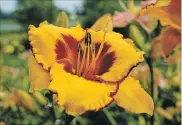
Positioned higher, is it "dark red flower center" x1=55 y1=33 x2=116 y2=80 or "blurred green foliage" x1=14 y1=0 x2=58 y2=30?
"dark red flower center" x1=55 y1=33 x2=116 y2=80

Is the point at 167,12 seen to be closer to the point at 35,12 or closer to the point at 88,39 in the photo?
the point at 88,39

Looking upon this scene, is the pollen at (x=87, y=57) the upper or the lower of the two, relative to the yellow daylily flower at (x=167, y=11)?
lower

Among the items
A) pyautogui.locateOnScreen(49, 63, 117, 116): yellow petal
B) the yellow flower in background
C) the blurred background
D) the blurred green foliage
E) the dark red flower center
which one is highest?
the yellow flower in background

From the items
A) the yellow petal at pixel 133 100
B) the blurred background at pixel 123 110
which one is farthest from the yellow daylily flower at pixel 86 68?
the blurred background at pixel 123 110

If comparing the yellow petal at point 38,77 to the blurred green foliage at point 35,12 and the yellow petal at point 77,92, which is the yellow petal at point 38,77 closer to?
the yellow petal at point 77,92

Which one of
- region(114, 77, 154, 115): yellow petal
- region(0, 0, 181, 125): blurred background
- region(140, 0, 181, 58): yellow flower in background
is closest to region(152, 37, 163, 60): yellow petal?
region(0, 0, 181, 125): blurred background

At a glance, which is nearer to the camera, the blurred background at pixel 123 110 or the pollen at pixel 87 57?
the pollen at pixel 87 57

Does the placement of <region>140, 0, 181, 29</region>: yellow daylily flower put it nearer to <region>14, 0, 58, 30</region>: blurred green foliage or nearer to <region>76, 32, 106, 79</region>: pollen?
<region>76, 32, 106, 79</region>: pollen
